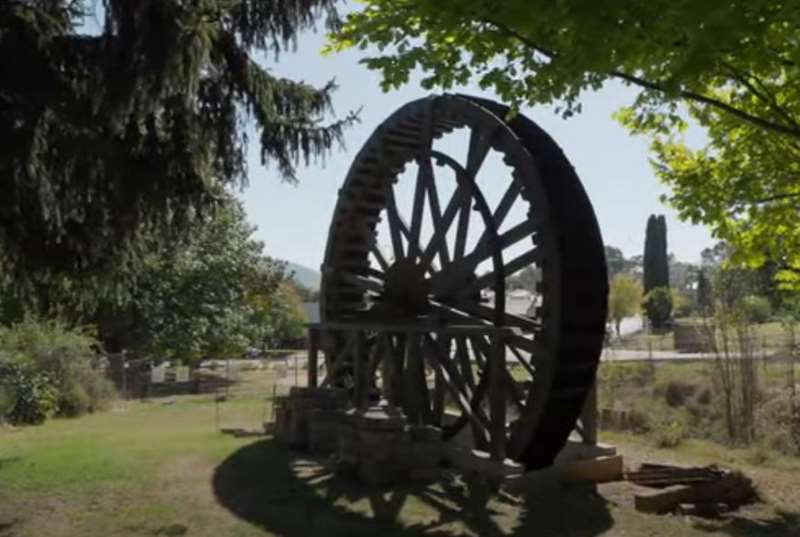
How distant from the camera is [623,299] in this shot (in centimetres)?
5528

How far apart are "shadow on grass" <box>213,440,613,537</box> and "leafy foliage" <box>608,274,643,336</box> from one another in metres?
47.1

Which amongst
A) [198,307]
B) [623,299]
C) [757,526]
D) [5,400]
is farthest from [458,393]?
[623,299]

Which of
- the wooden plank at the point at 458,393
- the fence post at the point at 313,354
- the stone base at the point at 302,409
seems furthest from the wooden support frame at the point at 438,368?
the stone base at the point at 302,409

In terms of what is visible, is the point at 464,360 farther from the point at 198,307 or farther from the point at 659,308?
the point at 659,308

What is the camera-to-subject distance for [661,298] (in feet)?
158

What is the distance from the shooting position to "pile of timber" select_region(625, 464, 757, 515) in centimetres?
719

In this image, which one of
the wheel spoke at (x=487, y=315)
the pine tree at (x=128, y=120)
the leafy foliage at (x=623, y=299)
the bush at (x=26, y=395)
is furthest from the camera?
the leafy foliage at (x=623, y=299)

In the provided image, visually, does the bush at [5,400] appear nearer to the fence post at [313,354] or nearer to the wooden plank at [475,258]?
the fence post at [313,354]

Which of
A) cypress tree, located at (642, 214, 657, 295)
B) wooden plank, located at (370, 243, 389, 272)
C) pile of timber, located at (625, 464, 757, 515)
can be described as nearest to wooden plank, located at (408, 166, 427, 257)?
wooden plank, located at (370, 243, 389, 272)

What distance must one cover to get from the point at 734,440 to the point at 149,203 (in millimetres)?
8511

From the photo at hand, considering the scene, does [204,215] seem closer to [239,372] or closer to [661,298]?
[239,372]

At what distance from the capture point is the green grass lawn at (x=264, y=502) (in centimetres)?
666

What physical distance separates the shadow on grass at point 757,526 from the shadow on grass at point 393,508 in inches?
33.0

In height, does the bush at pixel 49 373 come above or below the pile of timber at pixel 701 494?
above
